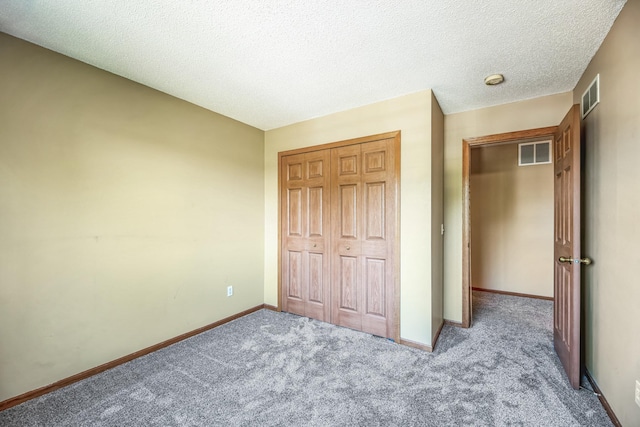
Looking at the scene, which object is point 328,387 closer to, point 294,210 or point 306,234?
point 306,234

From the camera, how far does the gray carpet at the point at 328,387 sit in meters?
1.66

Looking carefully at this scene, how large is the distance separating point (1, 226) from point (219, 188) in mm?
1697

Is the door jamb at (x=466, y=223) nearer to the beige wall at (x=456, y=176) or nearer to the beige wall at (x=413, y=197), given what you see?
the beige wall at (x=456, y=176)

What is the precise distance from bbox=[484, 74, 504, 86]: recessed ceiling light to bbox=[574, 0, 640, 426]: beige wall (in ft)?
1.92

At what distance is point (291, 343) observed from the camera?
2.62 metres

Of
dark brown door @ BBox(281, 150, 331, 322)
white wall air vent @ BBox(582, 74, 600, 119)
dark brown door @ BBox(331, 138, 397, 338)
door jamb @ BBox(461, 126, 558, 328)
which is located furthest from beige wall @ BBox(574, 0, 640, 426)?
dark brown door @ BBox(281, 150, 331, 322)

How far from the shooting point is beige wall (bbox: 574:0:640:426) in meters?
1.42

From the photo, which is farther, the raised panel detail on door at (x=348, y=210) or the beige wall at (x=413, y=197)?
the raised panel detail on door at (x=348, y=210)

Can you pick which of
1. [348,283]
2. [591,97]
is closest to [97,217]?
[348,283]

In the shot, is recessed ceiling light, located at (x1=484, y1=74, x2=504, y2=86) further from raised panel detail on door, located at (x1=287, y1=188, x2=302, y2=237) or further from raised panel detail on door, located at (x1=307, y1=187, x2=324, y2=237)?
raised panel detail on door, located at (x1=287, y1=188, x2=302, y2=237)

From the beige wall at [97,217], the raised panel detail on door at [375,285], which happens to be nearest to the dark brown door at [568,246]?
the raised panel detail on door at [375,285]

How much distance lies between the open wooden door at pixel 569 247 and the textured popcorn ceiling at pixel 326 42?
550 mm

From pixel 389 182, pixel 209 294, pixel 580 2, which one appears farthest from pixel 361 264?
pixel 580 2

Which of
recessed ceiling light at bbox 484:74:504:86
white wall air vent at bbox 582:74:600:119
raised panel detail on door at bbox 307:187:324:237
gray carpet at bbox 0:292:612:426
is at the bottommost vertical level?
gray carpet at bbox 0:292:612:426
